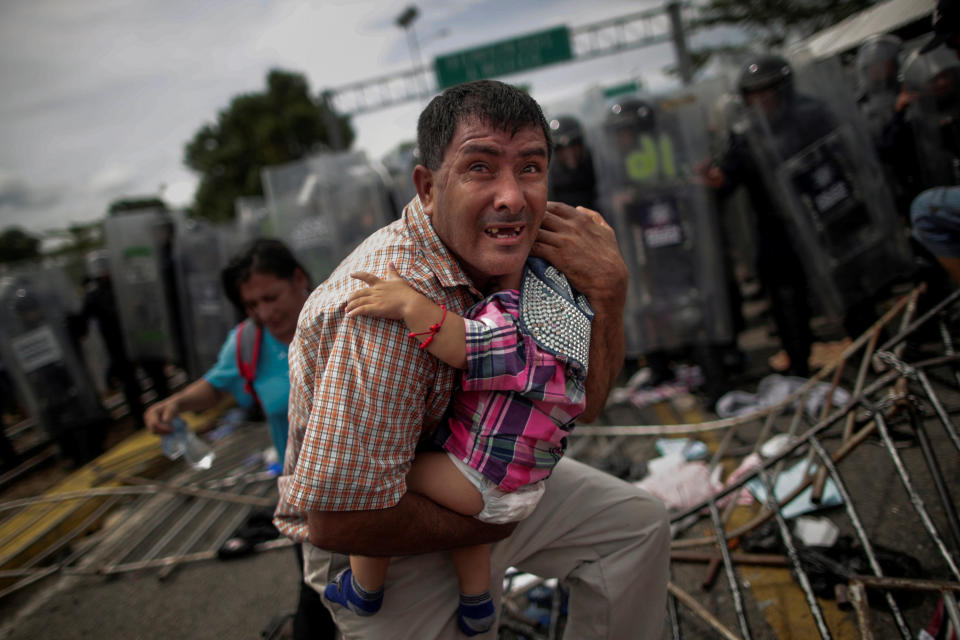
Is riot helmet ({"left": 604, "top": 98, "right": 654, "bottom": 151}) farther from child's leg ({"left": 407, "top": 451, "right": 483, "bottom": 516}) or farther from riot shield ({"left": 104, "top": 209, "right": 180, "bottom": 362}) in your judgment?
riot shield ({"left": 104, "top": 209, "right": 180, "bottom": 362})

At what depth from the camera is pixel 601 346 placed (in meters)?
1.51

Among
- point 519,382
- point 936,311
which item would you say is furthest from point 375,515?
point 936,311

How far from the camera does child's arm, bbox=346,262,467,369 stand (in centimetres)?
109

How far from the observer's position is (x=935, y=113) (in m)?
2.89

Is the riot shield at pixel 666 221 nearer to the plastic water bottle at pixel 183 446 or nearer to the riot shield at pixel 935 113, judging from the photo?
the riot shield at pixel 935 113

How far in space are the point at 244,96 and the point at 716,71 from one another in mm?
30084

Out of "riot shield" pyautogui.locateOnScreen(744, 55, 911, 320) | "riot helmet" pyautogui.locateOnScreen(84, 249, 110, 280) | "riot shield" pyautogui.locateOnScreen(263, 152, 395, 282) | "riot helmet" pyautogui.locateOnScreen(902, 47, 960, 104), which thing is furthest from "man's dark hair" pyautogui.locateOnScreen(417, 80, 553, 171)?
"riot helmet" pyautogui.locateOnScreen(84, 249, 110, 280)

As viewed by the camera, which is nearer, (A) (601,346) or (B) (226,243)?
(A) (601,346)

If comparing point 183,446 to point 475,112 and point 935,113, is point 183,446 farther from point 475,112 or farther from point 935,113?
point 935,113

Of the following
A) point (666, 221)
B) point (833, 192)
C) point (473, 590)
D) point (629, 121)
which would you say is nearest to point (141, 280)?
point (629, 121)

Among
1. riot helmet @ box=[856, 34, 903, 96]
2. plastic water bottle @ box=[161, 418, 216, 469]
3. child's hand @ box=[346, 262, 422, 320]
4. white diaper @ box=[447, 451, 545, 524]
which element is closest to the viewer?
child's hand @ box=[346, 262, 422, 320]

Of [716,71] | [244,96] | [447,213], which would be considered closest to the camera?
[447,213]

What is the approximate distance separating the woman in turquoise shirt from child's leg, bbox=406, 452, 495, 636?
92 centimetres

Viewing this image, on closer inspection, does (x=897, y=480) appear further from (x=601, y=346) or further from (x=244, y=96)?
(x=244, y=96)
